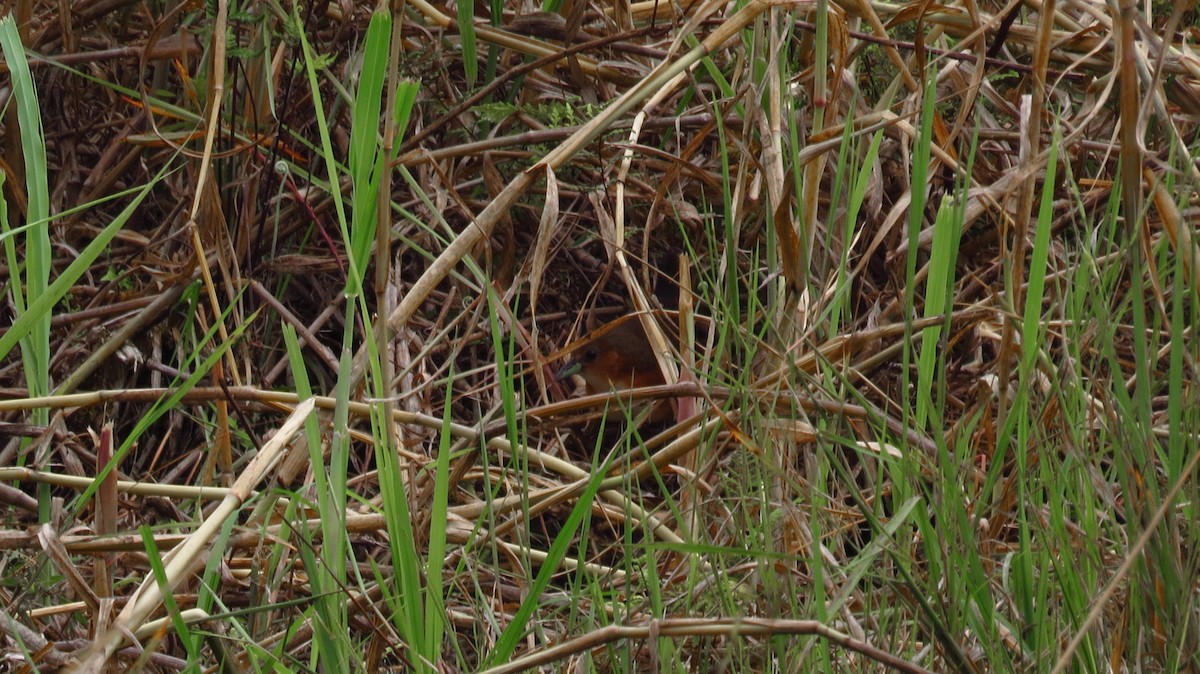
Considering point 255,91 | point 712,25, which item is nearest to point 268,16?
point 255,91

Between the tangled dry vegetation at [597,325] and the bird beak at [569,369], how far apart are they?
28 centimetres

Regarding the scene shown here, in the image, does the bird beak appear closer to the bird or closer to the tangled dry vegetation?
the bird

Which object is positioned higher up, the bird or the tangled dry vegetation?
the tangled dry vegetation

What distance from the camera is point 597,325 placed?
3.33 metres

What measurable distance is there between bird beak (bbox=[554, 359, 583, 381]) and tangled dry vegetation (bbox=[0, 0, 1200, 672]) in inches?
11.0

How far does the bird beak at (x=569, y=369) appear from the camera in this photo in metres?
3.54

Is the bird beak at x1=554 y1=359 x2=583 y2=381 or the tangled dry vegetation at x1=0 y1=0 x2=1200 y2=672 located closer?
the tangled dry vegetation at x1=0 y1=0 x2=1200 y2=672

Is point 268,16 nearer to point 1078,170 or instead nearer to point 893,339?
point 893,339

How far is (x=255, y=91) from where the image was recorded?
3125 mm

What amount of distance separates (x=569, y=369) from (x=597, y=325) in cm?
27

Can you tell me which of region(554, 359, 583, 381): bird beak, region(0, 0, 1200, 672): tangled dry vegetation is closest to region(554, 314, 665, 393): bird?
region(554, 359, 583, 381): bird beak

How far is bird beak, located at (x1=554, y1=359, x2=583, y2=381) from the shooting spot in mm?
3535

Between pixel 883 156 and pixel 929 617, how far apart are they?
196cm

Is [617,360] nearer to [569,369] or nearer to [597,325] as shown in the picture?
[569,369]
